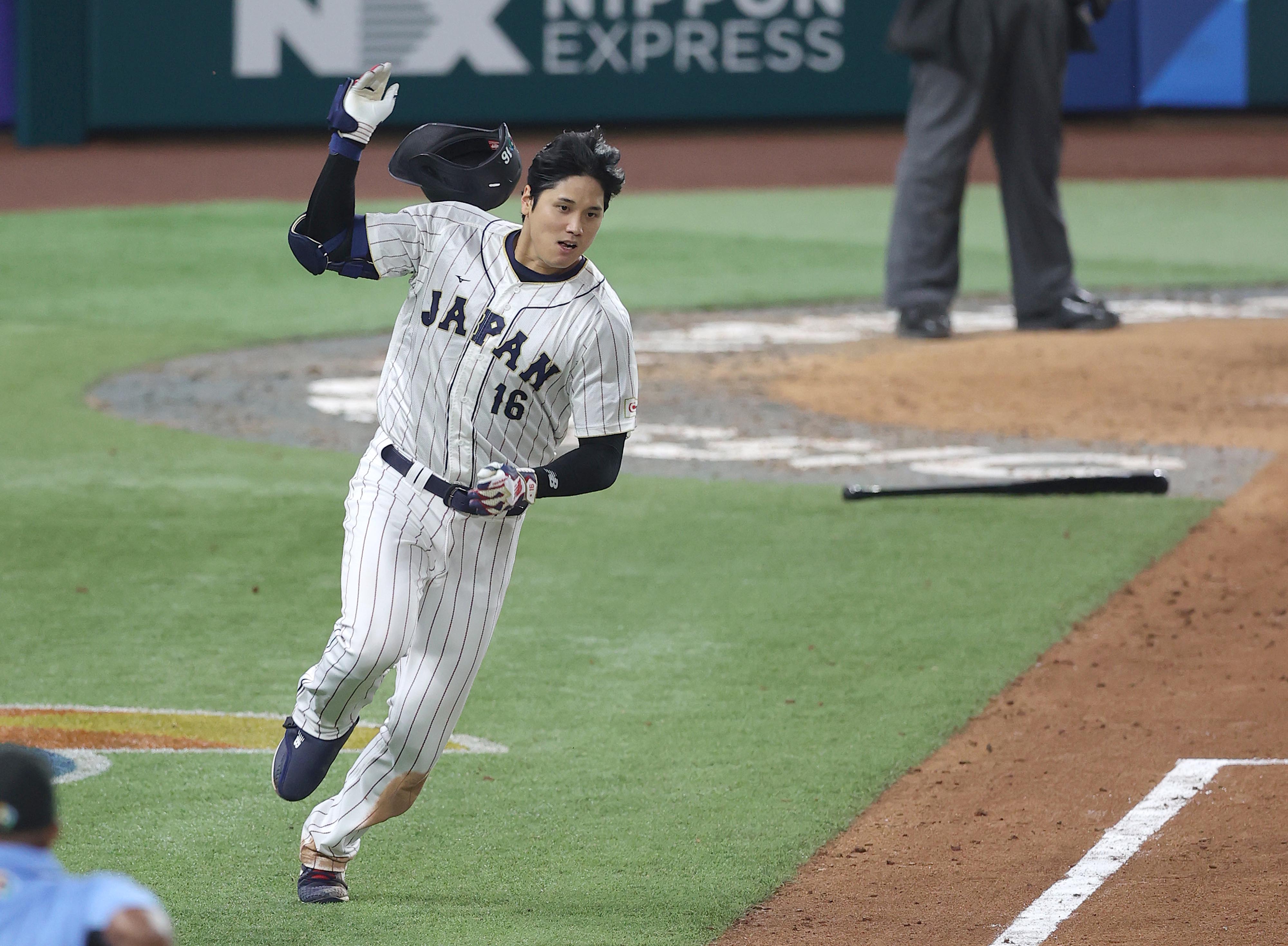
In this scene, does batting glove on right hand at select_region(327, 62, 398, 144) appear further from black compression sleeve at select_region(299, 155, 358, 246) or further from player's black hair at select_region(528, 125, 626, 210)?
→ player's black hair at select_region(528, 125, 626, 210)

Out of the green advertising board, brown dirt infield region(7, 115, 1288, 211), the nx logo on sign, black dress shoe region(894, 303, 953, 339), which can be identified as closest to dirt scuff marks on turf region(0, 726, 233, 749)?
black dress shoe region(894, 303, 953, 339)

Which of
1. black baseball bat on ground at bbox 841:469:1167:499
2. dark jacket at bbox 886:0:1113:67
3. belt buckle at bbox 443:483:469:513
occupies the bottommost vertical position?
black baseball bat on ground at bbox 841:469:1167:499

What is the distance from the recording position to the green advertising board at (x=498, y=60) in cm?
2141

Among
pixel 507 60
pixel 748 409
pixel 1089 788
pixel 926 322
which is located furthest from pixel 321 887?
pixel 507 60

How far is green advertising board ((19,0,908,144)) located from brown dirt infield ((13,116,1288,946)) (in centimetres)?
1064

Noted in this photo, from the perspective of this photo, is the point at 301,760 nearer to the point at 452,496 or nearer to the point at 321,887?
the point at 321,887

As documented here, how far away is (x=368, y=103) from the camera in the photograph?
425 cm

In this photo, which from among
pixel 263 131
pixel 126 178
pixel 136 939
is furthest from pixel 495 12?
pixel 136 939

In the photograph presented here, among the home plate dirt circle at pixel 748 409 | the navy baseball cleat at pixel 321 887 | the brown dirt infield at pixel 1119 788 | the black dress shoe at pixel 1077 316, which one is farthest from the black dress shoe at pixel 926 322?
the navy baseball cleat at pixel 321 887

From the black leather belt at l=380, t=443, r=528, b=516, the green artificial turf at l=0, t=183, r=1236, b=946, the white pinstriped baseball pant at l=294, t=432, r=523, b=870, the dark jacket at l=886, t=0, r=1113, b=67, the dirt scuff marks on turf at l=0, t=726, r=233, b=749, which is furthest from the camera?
the dark jacket at l=886, t=0, r=1113, b=67

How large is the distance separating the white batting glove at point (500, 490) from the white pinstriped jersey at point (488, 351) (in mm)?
206

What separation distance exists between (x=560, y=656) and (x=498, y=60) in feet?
54.8

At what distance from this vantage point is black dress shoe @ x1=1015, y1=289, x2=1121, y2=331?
13.0 m

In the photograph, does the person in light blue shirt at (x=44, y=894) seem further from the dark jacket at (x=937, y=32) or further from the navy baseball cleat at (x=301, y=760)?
the dark jacket at (x=937, y=32)
